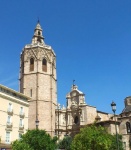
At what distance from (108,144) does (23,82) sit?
2923 centimetres

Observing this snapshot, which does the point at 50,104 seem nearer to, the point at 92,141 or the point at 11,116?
the point at 11,116

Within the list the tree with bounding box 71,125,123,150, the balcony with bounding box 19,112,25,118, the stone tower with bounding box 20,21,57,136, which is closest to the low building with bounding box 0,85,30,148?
the balcony with bounding box 19,112,25,118

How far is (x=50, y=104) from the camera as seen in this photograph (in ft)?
183

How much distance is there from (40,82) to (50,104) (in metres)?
4.89

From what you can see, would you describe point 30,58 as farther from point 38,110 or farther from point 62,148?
point 62,148

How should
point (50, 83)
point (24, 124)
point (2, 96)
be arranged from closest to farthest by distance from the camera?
point (2, 96) → point (24, 124) → point (50, 83)

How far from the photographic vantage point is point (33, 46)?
60.1m

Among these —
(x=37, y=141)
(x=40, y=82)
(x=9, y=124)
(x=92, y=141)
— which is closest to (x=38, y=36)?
(x=40, y=82)

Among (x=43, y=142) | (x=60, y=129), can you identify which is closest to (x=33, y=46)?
(x=60, y=129)

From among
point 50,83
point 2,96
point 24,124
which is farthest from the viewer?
point 50,83

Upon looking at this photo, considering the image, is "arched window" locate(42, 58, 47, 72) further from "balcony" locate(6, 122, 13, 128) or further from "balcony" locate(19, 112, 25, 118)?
"balcony" locate(6, 122, 13, 128)

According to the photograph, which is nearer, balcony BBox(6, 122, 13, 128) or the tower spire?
balcony BBox(6, 122, 13, 128)

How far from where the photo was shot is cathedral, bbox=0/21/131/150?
176ft

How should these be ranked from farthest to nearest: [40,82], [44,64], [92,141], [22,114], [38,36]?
[38,36] → [44,64] → [40,82] → [22,114] → [92,141]
